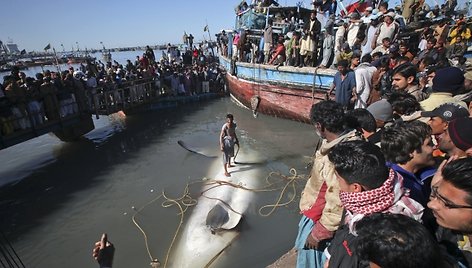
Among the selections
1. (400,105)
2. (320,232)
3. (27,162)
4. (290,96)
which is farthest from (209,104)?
(320,232)

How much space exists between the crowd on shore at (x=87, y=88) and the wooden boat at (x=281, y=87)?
402cm

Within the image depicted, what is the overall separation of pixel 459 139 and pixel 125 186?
8.14m

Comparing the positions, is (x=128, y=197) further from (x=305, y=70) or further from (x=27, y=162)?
(x=305, y=70)

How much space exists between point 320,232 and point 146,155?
30.9 ft

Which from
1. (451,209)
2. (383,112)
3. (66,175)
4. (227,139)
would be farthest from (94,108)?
(451,209)

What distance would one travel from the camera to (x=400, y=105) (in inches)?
139

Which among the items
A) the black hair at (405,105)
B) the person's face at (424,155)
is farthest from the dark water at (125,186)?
the person's face at (424,155)

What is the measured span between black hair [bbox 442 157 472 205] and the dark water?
419 centimetres

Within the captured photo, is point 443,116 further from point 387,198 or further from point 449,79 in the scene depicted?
point 387,198

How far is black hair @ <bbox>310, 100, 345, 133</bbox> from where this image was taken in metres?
2.42

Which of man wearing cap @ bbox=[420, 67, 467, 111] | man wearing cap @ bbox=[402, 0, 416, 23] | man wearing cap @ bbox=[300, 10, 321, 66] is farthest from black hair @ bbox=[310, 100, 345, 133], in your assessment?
man wearing cap @ bbox=[402, 0, 416, 23]

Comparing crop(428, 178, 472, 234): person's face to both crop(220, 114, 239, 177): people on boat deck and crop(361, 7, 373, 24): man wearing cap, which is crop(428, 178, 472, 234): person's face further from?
crop(361, 7, 373, 24): man wearing cap

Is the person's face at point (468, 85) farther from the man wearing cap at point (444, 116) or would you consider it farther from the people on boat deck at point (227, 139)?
the people on boat deck at point (227, 139)

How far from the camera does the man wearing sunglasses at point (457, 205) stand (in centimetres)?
140
